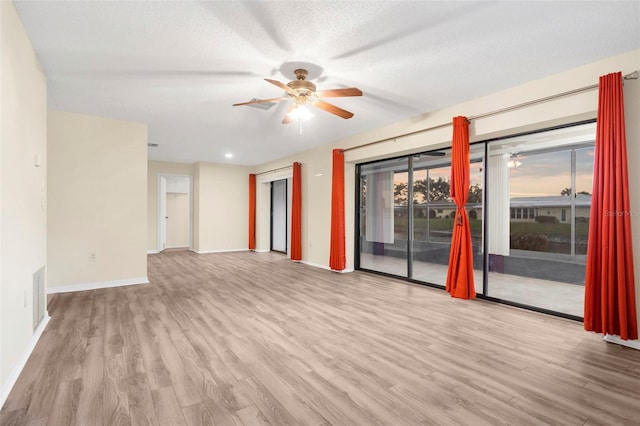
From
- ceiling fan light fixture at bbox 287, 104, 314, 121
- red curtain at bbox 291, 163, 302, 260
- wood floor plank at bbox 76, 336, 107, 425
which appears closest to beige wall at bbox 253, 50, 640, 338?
red curtain at bbox 291, 163, 302, 260

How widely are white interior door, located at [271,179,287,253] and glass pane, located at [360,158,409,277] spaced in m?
2.95

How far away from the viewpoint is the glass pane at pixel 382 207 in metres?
5.97

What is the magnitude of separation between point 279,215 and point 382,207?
3625 millimetres

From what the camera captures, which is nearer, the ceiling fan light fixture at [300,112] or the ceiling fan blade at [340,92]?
the ceiling fan blade at [340,92]

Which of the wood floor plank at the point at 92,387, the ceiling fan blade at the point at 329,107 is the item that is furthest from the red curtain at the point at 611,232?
the wood floor plank at the point at 92,387

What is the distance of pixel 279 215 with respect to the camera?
9016 mm

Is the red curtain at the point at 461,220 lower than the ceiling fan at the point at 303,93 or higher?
lower

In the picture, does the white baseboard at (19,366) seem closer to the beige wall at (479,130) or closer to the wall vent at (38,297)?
the wall vent at (38,297)

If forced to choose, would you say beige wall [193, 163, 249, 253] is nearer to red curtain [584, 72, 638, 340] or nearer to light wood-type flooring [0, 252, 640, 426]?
light wood-type flooring [0, 252, 640, 426]

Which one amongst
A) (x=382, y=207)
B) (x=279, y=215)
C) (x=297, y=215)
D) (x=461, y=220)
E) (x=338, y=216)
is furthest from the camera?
(x=279, y=215)

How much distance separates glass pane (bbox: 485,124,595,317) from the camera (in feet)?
16.1

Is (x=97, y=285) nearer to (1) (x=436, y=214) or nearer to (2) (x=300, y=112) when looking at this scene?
(2) (x=300, y=112)

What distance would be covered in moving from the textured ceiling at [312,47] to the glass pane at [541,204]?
2103 millimetres

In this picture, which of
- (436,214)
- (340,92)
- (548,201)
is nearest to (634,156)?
(340,92)
